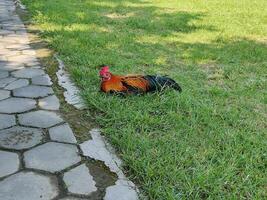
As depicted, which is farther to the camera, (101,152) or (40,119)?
(40,119)

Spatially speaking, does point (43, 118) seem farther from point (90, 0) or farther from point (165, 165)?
point (90, 0)

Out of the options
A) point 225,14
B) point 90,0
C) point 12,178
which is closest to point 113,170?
point 12,178

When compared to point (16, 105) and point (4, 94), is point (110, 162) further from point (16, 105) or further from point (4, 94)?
point (4, 94)

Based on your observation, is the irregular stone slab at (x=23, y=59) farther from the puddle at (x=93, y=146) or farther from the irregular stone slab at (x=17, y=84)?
the irregular stone slab at (x=17, y=84)

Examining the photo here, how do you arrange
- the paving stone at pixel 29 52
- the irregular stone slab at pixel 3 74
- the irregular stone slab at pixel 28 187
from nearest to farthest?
the irregular stone slab at pixel 28 187
the irregular stone slab at pixel 3 74
the paving stone at pixel 29 52

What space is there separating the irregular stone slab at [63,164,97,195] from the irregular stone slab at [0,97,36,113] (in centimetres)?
117

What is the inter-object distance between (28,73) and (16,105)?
93 cm

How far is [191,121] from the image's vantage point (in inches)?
142

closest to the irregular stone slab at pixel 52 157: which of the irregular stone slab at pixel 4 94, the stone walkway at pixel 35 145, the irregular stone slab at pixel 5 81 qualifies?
the stone walkway at pixel 35 145

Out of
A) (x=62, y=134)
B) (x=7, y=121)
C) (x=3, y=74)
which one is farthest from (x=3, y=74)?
(x=62, y=134)

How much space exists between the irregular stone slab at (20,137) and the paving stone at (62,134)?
0.32 ft

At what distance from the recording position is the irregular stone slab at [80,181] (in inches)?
103

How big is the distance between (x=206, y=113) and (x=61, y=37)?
310cm

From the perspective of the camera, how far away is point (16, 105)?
3848 mm
